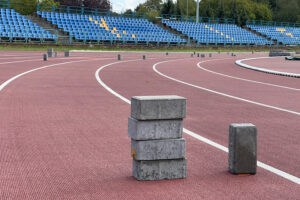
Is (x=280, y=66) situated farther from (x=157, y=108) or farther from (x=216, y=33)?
(x=216, y=33)

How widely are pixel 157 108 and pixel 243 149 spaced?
1137 mm

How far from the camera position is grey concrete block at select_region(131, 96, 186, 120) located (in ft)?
16.7

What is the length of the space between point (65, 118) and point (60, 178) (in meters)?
4.03

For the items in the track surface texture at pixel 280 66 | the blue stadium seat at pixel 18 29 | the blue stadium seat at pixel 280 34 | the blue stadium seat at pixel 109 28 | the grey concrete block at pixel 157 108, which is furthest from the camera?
the blue stadium seat at pixel 280 34

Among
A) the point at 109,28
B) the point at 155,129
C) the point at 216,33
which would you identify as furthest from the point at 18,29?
the point at 155,129

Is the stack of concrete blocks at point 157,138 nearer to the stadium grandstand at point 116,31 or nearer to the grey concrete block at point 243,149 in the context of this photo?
the grey concrete block at point 243,149

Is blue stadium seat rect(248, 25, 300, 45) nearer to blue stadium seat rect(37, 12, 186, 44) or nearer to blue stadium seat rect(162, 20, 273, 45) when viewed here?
blue stadium seat rect(162, 20, 273, 45)

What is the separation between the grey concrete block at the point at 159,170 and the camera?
5160 millimetres

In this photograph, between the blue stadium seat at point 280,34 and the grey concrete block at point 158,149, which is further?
the blue stadium seat at point 280,34

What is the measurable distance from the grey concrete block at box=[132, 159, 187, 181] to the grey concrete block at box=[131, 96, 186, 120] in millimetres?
497

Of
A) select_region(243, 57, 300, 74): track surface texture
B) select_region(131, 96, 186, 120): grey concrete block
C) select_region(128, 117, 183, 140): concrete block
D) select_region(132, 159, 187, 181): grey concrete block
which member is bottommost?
select_region(243, 57, 300, 74): track surface texture

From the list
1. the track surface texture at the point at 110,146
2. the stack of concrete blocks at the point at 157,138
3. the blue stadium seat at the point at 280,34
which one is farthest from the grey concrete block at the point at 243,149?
the blue stadium seat at the point at 280,34

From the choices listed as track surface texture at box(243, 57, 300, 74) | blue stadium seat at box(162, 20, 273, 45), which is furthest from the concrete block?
blue stadium seat at box(162, 20, 273, 45)

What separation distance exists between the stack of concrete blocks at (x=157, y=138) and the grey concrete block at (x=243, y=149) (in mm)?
609
